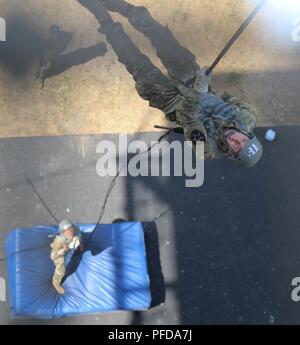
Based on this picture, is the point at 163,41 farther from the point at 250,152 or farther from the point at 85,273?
the point at 85,273

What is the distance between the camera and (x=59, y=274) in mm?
5789

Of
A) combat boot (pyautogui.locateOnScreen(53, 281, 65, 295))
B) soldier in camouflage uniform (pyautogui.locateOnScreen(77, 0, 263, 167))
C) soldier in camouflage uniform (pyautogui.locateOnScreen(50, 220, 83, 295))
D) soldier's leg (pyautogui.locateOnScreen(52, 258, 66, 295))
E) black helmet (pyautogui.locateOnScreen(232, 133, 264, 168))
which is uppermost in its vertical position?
soldier in camouflage uniform (pyautogui.locateOnScreen(77, 0, 263, 167))

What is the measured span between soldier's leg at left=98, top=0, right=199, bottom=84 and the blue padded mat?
6.97ft

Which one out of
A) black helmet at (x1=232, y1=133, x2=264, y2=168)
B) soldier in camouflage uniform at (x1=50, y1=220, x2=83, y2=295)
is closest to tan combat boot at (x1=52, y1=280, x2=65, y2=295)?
soldier in camouflage uniform at (x1=50, y1=220, x2=83, y2=295)

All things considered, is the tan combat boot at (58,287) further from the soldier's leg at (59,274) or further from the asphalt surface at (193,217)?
the asphalt surface at (193,217)

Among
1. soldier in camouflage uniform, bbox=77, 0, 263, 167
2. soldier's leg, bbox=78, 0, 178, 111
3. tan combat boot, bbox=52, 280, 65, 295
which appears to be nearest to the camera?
soldier in camouflage uniform, bbox=77, 0, 263, 167

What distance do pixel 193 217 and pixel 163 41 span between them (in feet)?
8.42

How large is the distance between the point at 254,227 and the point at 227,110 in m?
2.38

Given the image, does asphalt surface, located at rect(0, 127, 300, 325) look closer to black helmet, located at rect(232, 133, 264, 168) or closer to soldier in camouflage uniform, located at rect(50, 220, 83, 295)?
soldier in camouflage uniform, located at rect(50, 220, 83, 295)

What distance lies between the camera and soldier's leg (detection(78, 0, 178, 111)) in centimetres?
534

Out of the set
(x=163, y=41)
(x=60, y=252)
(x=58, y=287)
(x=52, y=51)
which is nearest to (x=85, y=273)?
(x=58, y=287)

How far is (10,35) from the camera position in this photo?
263 inches

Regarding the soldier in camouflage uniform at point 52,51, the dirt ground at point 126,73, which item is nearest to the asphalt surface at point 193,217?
the dirt ground at point 126,73
